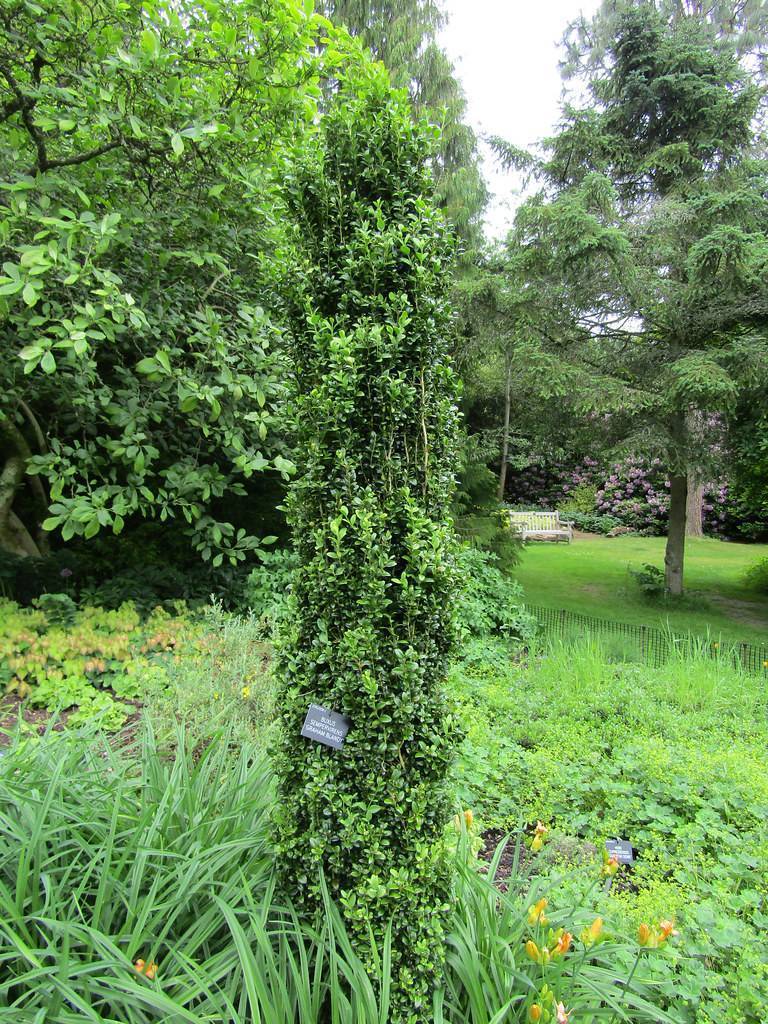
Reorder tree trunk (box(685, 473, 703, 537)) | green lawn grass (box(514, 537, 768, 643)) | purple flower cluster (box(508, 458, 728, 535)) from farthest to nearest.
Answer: purple flower cluster (box(508, 458, 728, 535)) < tree trunk (box(685, 473, 703, 537)) < green lawn grass (box(514, 537, 768, 643))

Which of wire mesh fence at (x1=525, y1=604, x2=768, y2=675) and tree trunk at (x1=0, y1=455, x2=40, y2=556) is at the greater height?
tree trunk at (x1=0, y1=455, x2=40, y2=556)

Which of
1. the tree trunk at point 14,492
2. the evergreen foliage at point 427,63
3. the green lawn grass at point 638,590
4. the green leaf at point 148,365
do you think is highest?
the evergreen foliage at point 427,63

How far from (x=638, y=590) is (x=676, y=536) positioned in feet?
3.35

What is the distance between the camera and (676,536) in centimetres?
759

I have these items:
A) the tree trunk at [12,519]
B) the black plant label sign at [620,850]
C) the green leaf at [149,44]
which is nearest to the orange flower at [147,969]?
the black plant label sign at [620,850]

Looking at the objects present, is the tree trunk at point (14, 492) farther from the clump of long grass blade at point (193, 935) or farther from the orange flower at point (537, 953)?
the orange flower at point (537, 953)

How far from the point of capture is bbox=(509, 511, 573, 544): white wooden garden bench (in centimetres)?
1416

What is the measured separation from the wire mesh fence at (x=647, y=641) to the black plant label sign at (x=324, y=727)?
11.8 feet

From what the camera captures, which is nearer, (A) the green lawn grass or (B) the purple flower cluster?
(A) the green lawn grass

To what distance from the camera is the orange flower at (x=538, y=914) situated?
1.51 meters

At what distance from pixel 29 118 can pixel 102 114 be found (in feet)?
2.59

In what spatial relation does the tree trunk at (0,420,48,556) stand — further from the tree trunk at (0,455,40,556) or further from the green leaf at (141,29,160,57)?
the green leaf at (141,29,160,57)

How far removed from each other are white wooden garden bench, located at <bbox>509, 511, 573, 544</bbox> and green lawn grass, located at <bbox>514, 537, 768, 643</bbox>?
1.03m

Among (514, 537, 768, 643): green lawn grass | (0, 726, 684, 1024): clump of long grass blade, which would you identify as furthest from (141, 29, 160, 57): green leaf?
(514, 537, 768, 643): green lawn grass
